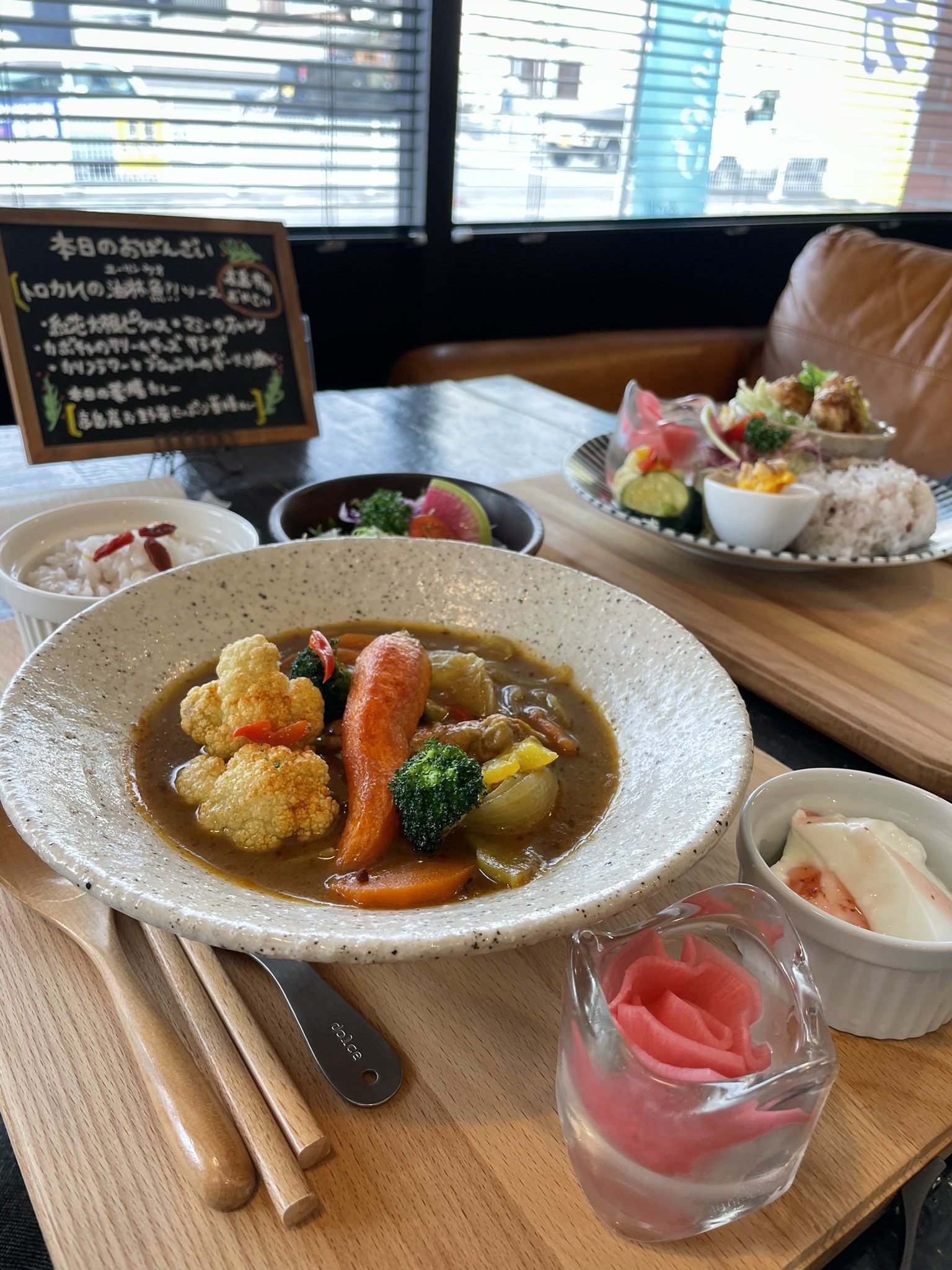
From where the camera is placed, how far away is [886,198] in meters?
6.91

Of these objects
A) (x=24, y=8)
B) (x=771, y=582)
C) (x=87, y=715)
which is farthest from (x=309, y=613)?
(x=24, y=8)

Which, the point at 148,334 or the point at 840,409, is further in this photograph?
the point at 840,409

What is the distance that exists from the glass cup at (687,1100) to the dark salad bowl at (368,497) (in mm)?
990

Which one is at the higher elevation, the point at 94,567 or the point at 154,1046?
the point at 94,567

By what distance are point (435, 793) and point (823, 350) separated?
167 inches

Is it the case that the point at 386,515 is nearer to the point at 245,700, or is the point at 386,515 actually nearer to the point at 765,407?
the point at 245,700

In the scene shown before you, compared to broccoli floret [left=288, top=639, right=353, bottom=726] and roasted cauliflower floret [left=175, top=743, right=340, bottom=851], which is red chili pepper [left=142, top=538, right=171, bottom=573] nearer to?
broccoli floret [left=288, top=639, right=353, bottom=726]

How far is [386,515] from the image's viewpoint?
1.76 meters

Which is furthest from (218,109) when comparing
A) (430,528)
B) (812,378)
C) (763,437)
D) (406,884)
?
(406,884)

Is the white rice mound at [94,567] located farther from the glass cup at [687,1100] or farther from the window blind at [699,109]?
the window blind at [699,109]

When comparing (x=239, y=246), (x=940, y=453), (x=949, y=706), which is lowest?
(x=940, y=453)

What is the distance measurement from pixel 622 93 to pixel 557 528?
4.45m

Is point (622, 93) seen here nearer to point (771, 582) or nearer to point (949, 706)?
point (771, 582)

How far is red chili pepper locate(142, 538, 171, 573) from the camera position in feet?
5.03
